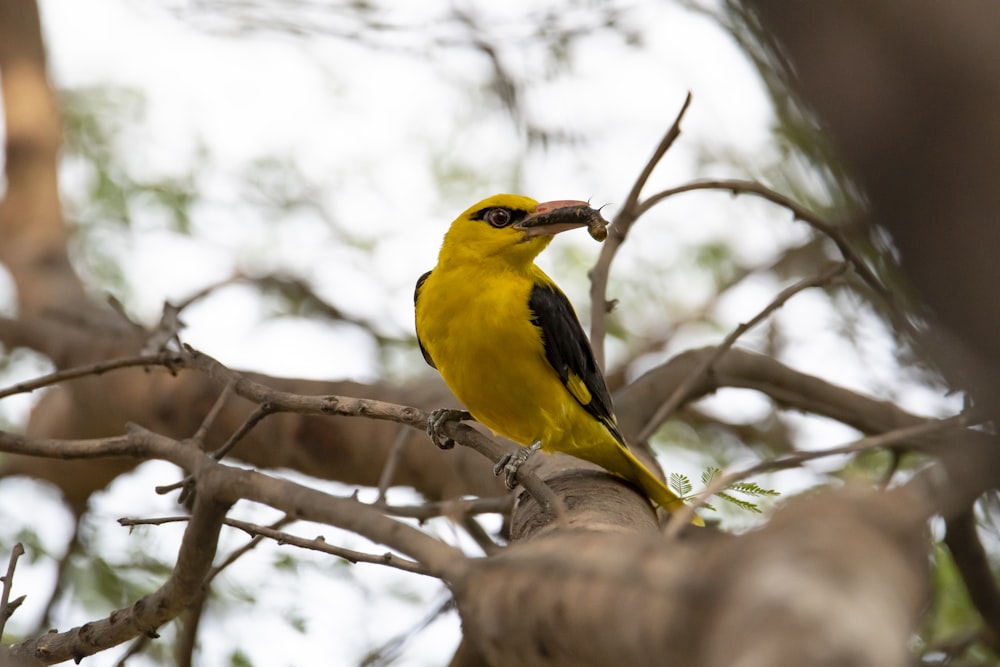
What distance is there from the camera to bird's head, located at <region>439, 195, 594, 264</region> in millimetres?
4496

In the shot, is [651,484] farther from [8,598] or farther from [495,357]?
[8,598]

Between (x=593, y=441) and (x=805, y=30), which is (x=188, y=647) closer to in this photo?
(x=593, y=441)

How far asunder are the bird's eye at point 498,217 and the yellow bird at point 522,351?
0.24 ft

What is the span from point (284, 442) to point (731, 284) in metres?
3.62

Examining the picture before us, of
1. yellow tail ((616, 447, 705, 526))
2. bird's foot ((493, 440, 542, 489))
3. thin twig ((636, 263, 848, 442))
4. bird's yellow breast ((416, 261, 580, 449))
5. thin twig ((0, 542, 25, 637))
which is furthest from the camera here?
thin twig ((636, 263, 848, 442))

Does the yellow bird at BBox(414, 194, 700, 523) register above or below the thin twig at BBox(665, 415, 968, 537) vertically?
below

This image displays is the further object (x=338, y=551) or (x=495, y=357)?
(x=495, y=357)

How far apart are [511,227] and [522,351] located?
2.40 ft

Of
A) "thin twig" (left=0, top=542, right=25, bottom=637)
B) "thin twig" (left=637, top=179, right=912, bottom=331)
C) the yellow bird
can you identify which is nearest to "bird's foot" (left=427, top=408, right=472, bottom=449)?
the yellow bird

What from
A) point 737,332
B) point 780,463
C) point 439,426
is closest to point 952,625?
point 737,332

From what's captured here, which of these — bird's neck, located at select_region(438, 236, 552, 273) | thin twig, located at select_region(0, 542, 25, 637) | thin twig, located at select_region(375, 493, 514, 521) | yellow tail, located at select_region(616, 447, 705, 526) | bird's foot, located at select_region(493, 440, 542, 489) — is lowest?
thin twig, located at select_region(375, 493, 514, 521)

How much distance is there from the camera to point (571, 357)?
4.28 m

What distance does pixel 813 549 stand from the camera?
1207mm

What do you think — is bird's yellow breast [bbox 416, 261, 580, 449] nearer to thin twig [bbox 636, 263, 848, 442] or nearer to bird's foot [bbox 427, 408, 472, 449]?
bird's foot [bbox 427, 408, 472, 449]
